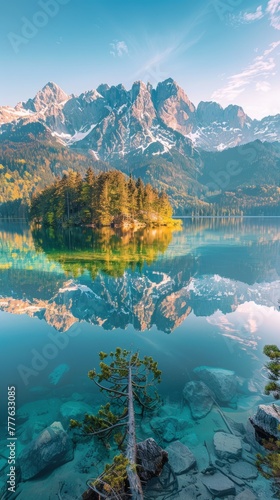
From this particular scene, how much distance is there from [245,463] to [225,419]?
2.11 m

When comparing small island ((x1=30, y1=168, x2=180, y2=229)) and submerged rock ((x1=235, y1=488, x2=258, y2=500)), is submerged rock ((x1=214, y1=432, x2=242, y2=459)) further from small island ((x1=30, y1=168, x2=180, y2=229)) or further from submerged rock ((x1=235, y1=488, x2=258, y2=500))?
small island ((x1=30, y1=168, x2=180, y2=229))

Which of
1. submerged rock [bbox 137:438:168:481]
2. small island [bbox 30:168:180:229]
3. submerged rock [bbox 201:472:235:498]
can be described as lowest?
submerged rock [bbox 201:472:235:498]

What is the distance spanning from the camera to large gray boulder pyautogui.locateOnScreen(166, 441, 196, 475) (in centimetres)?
833

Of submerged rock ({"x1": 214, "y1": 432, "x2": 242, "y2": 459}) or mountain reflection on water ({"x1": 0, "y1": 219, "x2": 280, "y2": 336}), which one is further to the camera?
mountain reflection on water ({"x1": 0, "y1": 219, "x2": 280, "y2": 336})

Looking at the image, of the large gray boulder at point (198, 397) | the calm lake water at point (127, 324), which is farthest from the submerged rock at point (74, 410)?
the large gray boulder at point (198, 397)

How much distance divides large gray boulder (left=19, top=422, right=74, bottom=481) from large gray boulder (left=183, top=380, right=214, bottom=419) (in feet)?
16.4

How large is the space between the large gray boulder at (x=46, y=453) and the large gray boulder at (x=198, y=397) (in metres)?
4.99

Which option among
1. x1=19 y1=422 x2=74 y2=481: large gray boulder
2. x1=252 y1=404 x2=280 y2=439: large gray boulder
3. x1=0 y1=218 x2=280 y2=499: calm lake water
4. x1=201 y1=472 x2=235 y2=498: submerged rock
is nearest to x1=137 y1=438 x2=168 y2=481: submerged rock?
x1=201 y1=472 x2=235 y2=498: submerged rock

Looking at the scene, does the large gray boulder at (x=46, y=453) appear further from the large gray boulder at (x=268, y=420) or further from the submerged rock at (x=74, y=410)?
the large gray boulder at (x=268, y=420)

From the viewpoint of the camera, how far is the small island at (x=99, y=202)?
96.8 m

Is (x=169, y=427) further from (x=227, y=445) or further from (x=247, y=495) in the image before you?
(x=247, y=495)

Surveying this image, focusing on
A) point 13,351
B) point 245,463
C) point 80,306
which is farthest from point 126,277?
point 245,463

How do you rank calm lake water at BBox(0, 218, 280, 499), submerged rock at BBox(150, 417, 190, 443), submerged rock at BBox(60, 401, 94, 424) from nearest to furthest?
1. submerged rock at BBox(150, 417, 190, 443)
2. submerged rock at BBox(60, 401, 94, 424)
3. calm lake water at BBox(0, 218, 280, 499)

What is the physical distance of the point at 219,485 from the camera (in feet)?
25.6
